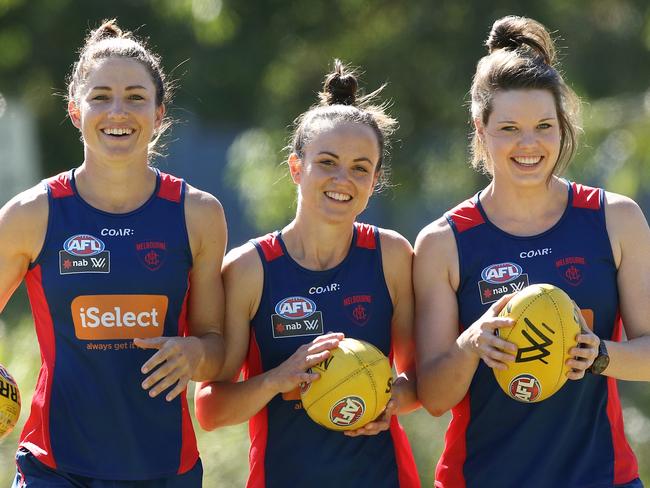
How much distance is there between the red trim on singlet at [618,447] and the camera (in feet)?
13.4

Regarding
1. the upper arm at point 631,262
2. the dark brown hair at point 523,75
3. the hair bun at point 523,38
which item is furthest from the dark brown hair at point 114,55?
the upper arm at point 631,262

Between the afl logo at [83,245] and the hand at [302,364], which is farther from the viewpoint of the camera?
the afl logo at [83,245]

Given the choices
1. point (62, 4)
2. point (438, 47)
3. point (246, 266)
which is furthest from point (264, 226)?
point (246, 266)

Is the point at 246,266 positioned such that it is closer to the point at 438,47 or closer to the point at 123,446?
the point at 123,446

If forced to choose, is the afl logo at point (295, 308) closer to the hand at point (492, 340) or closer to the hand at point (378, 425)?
the hand at point (378, 425)

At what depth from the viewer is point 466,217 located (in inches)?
169

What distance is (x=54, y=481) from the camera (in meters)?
4.02

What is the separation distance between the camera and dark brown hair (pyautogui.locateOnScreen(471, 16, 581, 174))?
168 inches

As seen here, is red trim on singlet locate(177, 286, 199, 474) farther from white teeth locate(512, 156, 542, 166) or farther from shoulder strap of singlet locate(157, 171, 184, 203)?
white teeth locate(512, 156, 542, 166)

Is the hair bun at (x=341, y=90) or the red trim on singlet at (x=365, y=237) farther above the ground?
the hair bun at (x=341, y=90)

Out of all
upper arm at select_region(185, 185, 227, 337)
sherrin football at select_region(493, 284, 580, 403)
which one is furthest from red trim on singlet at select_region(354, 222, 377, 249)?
sherrin football at select_region(493, 284, 580, 403)

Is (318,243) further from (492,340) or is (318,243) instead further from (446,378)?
(492,340)

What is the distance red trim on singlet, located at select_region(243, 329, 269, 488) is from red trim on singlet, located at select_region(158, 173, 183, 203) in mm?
602

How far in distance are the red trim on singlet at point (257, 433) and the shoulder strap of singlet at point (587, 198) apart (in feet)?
4.44
